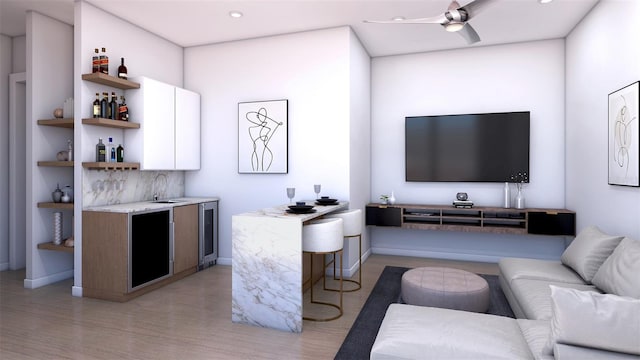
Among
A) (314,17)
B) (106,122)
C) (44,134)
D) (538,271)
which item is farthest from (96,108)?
(538,271)

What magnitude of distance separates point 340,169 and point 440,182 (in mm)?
1703

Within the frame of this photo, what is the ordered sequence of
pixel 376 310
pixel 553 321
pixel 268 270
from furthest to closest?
1. pixel 376 310
2. pixel 268 270
3. pixel 553 321

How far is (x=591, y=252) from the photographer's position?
2.89m

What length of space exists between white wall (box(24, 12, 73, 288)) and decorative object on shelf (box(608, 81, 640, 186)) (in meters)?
5.68

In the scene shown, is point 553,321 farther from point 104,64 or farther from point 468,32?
point 104,64

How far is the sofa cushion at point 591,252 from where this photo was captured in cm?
281

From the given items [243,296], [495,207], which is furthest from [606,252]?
[243,296]

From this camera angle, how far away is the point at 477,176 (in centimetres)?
504

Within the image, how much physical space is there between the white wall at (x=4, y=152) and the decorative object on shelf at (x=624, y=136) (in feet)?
21.9

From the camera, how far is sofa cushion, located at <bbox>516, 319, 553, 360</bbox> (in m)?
1.71

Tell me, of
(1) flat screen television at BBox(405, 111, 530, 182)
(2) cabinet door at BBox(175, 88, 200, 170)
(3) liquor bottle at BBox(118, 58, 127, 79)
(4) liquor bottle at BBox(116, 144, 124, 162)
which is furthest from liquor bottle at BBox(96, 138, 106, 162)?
(1) flat screen television at BBox(405, 111, 530, 182)

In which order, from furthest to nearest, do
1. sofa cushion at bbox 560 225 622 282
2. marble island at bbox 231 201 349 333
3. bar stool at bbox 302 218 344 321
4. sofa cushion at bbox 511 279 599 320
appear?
bar stool at bbox 302 218 344 321 → marble island at bbox 231 201 349 333 → sofa cushion at bbox 560 225 622 282 → sofa cushion at bbox 511 279 599 320

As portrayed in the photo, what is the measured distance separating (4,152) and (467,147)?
600 centimetres

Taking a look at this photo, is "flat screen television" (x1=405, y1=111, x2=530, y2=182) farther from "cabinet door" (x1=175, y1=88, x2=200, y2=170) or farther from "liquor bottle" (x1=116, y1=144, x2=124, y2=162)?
"liquor bottle" (x1=116, y1=144, x2=124, y2=162)
